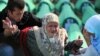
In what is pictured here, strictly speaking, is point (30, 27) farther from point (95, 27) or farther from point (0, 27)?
point (95, 27)

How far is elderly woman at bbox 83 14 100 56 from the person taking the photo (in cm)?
231

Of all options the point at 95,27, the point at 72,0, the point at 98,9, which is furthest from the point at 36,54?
the point at 72,0

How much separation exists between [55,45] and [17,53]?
12.1 inches

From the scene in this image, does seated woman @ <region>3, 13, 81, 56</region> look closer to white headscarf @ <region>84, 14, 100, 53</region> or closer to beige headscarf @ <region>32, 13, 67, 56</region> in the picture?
beige headscarf @ <region>32, 13, 67, 56</region>

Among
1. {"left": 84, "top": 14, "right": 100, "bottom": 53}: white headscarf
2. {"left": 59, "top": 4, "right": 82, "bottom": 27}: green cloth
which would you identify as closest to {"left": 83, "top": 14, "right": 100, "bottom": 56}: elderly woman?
{"left": 84, "top": 14, "right": 100, "bottom": 53}: white headscarf

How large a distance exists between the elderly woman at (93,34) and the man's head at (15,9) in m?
0.55

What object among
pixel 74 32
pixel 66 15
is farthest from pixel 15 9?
pixel 66 15

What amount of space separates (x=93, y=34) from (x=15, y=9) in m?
0.64

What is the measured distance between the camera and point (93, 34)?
235cm

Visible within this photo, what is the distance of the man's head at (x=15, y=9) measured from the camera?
258 cm

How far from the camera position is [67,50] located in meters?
2.66

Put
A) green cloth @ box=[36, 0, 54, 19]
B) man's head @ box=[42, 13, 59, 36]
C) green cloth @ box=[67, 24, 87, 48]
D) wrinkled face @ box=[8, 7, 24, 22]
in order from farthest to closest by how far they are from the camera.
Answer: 1. green cloth @ box=[36, 0, 54, 19]
2. green cloth @ box=[67, 24, 87, 48]
3. wrinkled face @ box=[8, 7, 24, 22]
4. man's head @ box=[42, 13, 59, 36]

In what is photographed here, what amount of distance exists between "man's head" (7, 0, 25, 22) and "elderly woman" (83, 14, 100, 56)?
546 millimetres

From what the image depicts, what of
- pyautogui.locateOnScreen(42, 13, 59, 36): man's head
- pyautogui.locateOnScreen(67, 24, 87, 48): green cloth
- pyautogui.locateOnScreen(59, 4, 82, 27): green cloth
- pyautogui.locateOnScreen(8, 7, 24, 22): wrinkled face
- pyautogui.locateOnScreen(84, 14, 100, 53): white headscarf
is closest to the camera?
pyautogui.locateOnScreen(84, 14, 100, 53): white headscarf
